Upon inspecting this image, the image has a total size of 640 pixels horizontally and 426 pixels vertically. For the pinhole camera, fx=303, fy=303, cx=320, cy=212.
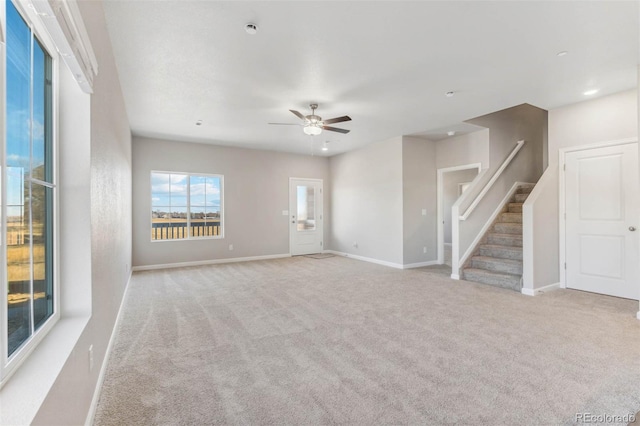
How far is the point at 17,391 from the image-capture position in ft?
3.42

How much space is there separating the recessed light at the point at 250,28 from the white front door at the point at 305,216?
540 cm

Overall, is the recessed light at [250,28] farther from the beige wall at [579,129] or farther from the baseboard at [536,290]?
the baseboard at [536,290]

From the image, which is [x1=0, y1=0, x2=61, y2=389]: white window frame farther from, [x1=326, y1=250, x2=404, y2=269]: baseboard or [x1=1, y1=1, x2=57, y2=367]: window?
[x1=326, y1=250, x2=404, y2=269]: baseboard

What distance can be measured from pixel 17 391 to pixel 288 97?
381 centimetres

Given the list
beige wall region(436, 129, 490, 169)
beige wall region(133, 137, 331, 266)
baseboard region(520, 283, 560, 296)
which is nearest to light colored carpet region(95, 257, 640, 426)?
baseboard region(520, 283, 560, 296)

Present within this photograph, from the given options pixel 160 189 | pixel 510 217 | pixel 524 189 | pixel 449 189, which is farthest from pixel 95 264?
A: pixel 449 189

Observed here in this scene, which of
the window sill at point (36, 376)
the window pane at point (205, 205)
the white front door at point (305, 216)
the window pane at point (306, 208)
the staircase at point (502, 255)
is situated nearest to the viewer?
the window sill at point (36, 376)

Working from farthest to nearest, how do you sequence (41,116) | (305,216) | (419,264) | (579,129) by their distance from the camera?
(305,216) < (419,264) < (579,129) < (41,116)

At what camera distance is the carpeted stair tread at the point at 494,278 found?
4544mm

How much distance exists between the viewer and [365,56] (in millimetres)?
3051

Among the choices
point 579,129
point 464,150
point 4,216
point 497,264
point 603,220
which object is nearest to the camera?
point 4,216

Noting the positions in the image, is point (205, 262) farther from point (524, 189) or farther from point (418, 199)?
point (524, 189)

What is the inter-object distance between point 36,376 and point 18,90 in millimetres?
1121

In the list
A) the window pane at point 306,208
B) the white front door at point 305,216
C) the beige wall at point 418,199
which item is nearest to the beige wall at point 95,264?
the beige wall at point 418,199
